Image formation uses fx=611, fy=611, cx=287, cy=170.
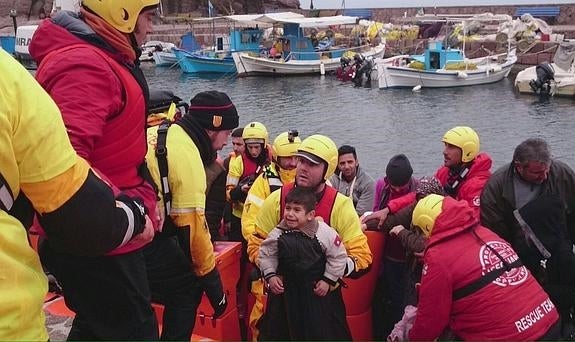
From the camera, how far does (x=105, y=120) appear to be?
2.13 metres

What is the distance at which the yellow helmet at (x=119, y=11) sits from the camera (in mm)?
2303

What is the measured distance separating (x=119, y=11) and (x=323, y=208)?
185 cm

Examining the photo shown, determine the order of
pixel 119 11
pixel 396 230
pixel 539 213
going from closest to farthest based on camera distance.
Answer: pixel 119 11 < pixel 539 213 < pixel 396 230

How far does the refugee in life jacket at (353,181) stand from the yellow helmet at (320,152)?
1.41 m

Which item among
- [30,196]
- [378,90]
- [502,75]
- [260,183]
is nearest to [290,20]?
[378,90]

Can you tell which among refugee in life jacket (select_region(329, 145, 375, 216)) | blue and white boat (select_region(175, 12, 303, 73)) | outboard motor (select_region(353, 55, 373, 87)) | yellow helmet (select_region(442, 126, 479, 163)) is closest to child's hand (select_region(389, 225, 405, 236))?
refugee in life jacket (select_region(329, 145, 375, 216))

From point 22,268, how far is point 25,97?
0.43 metres

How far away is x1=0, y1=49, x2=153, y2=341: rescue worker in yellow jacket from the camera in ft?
4.73

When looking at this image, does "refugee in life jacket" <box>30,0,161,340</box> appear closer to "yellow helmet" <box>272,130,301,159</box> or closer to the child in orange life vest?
the child in orange life vest

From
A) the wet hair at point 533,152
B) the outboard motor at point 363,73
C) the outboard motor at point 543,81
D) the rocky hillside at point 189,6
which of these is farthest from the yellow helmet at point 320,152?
the rocky hillside at point 189,6

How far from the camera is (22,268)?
1.54 metres

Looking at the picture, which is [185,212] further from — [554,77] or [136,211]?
[554,77]

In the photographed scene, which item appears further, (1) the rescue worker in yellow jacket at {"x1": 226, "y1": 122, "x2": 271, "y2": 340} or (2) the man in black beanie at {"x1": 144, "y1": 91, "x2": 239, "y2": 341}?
(1) the rescue worker in yellow jacket at {"x1": 226, "y1": 122, "x2": 271, "y2": 340}

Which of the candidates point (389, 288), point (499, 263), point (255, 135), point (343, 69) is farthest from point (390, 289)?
point (343, 69)
